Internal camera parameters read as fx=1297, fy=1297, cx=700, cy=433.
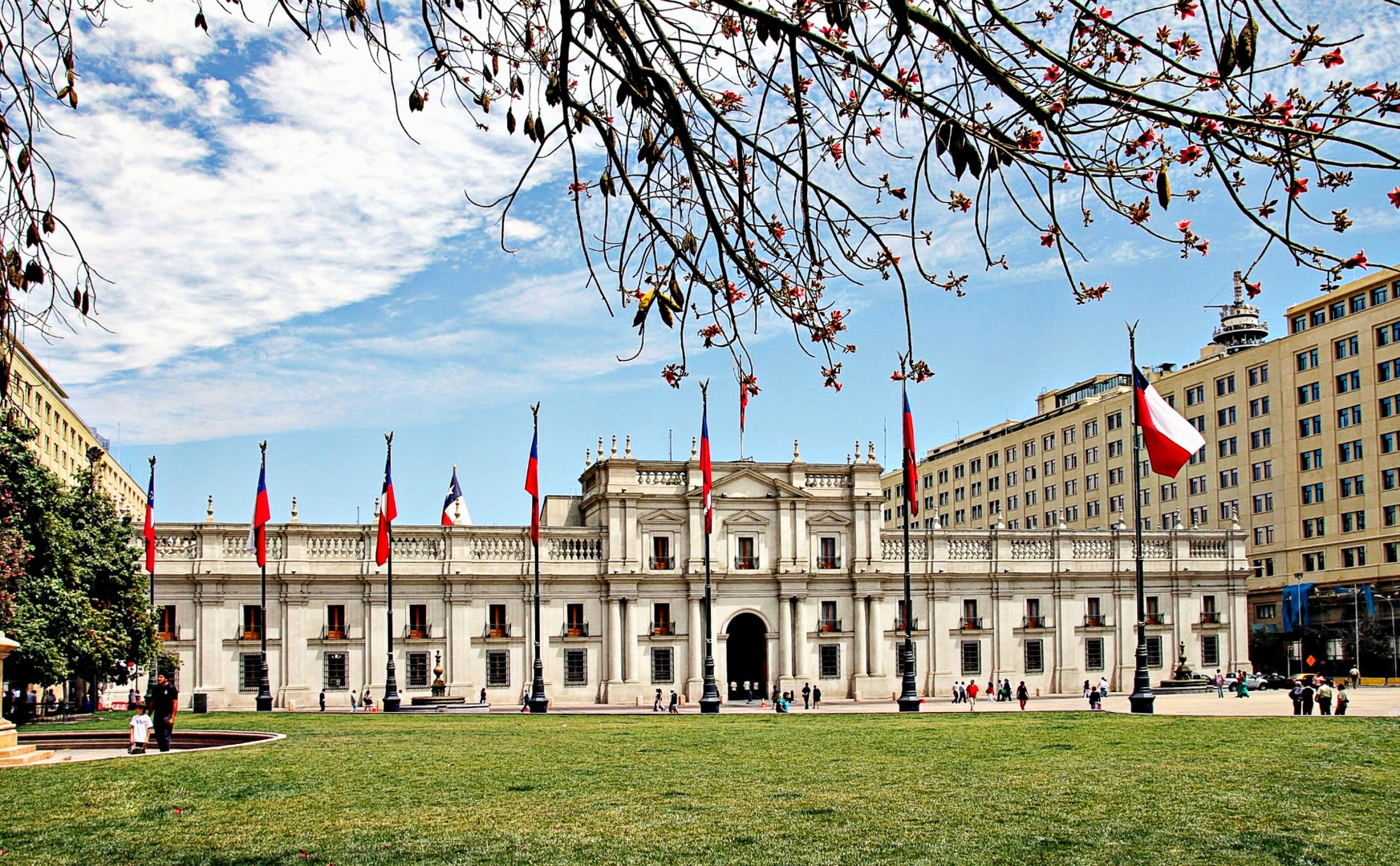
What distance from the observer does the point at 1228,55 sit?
5254mm

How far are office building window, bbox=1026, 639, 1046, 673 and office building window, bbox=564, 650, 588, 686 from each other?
67.2ft

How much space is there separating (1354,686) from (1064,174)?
57.6 m

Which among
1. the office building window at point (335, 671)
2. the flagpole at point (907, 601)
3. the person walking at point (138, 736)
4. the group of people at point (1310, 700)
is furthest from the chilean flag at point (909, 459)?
the office building window at point (335, 671)

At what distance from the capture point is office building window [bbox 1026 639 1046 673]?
59969 mm

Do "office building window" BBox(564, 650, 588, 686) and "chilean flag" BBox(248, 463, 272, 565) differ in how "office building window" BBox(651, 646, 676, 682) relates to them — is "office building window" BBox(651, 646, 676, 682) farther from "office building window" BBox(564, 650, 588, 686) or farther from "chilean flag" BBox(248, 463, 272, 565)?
"chilean flag" BBox(248, 463, 272, 565)

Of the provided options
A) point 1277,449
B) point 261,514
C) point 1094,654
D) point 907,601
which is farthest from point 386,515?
point 1277,449

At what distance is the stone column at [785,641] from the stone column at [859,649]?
9.56ft

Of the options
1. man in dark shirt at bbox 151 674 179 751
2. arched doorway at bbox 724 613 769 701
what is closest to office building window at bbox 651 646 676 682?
arched doorway at bbox 724 613 769 701

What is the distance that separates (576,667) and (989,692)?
58.0 feet

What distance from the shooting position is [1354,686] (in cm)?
5612

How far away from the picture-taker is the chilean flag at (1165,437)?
14719mm

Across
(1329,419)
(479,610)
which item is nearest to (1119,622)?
(1329,419)

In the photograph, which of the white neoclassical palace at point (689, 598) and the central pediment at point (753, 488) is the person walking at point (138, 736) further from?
the central pediment at point (753, 488)

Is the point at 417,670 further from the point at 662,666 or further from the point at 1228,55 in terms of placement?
the point at 1228,55
